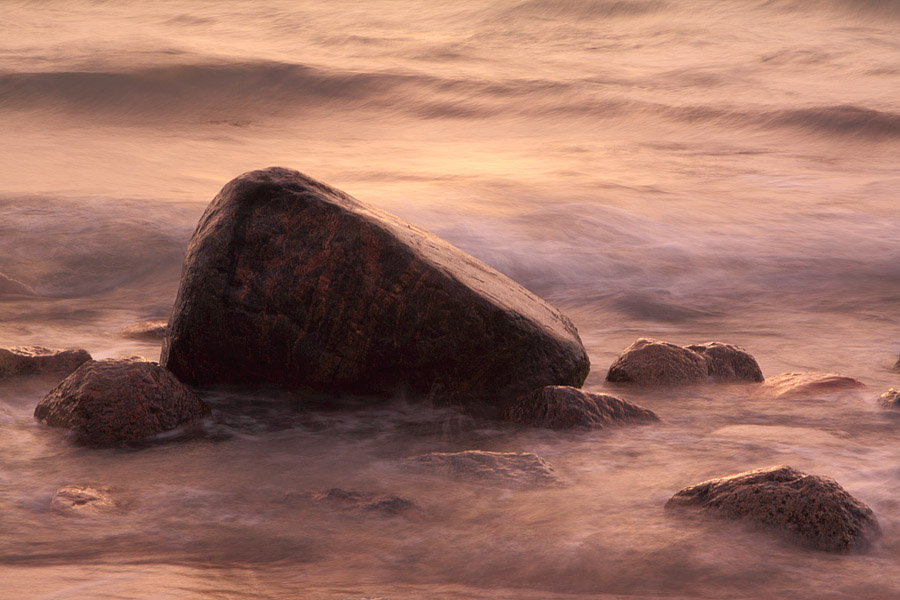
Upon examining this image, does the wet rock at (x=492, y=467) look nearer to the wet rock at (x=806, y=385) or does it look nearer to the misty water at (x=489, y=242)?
the misty water at (x=489, y=242)

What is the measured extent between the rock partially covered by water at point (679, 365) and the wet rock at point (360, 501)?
5.29 feet

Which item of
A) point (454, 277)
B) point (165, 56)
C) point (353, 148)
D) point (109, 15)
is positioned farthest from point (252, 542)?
point (109, 15)

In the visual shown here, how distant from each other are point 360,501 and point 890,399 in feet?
7.01

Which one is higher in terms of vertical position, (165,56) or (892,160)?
(165,56)

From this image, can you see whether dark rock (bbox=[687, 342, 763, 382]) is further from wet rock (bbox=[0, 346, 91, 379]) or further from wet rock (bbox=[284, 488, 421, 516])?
wet rock (bbox=[0, 346, 91, 379])

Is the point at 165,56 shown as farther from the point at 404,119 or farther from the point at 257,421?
the point at 257,421

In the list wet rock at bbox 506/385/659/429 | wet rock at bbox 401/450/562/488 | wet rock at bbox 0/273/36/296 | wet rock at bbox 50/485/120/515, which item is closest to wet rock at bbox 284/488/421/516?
wet rock at bbox 401/450/562/488

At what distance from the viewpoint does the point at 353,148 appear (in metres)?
11.3

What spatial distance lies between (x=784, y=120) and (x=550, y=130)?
2733 millimetres

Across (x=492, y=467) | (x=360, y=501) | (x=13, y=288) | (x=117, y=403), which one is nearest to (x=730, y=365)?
(x=492, y=467)

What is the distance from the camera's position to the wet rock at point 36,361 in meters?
3.92

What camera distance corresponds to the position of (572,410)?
3467 millimetres

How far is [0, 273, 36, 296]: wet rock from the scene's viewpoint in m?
5.77

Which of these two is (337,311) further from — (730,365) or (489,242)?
(489,242)
